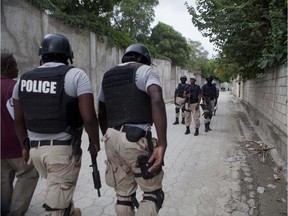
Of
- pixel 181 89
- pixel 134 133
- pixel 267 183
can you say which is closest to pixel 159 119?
pixel 134 133

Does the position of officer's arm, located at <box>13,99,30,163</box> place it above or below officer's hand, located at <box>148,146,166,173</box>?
above

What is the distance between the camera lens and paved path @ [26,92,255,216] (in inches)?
137

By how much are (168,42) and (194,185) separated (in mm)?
22341

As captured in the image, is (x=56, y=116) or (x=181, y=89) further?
(x=181, y=89)

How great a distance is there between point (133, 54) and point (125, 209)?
4.33 ft

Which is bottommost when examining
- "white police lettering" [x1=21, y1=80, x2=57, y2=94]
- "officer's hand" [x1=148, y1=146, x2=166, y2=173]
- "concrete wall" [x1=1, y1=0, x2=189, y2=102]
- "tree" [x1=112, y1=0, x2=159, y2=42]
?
"officer's hand" [x1=148, y1=146, x2=166, y2=173]

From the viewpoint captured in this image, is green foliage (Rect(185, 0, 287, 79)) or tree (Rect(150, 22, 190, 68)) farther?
tree (Rect(150, 22, 190, 68))

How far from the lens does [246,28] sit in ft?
28.2

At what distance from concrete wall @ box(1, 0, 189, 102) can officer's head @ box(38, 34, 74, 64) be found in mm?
2272

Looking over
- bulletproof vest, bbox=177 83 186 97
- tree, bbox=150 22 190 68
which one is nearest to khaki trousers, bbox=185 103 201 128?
bulletproof vest, bbox=177 83 186 97

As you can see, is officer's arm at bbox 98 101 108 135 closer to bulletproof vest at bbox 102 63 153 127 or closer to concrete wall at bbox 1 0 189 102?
bulletproof vest at bbox 102 63 153 127

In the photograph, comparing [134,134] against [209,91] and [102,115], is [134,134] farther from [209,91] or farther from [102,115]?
[209,91]

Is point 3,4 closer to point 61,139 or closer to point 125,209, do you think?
point 61,139

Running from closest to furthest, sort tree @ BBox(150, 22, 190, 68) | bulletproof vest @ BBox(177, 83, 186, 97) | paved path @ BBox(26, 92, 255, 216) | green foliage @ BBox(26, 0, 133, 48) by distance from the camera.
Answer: paved path @ BBox(26, 92, 255, 216) → green foliage @ BBox(26, 0, 133, 48) → bulletproof vest @ BBox(177, 83, 186, 97) → tree @ BBox(150, 22, 190, 68)
